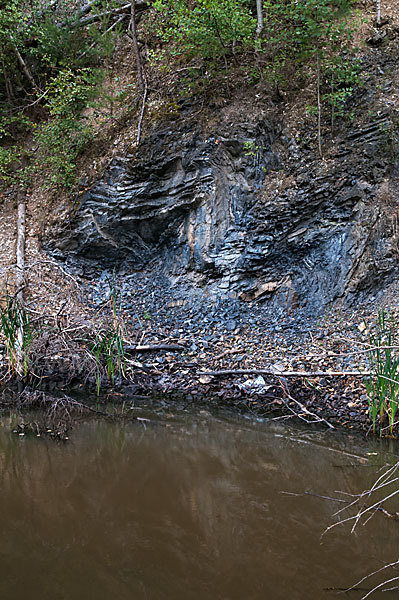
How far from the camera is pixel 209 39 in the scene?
7.25 metres

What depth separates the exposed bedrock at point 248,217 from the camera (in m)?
6.29

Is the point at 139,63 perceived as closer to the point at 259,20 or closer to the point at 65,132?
the point at 65,132

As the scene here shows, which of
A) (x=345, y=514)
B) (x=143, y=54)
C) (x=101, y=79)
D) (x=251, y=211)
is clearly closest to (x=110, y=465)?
(x=345, y=514)

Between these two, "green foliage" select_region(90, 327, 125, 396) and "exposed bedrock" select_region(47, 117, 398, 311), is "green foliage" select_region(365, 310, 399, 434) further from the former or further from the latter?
"green foliage" select_region(90, 327, 125, 396)

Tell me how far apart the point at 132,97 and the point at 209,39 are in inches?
89.3

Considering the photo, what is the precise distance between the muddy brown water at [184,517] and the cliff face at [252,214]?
2.91 m

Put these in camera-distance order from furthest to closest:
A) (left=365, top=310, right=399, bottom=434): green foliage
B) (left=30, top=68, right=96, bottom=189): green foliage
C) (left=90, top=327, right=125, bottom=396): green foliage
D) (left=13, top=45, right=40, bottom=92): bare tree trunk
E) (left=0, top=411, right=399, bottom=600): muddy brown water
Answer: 1. (left=13, top=45, right=40, bottom=92): bare tree trunk
2. (left=30, top=68, right=96, bottom=189): green foliage
3. (left=90, top=327, right=125, bottom=396): green foliage
4. (left=365, top=310, right=399, bottom=434): green foliage
5. (left=0, top=411, right=399, bottom=600): muddy brown water

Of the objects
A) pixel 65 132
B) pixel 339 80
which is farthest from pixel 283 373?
pixel 65 132

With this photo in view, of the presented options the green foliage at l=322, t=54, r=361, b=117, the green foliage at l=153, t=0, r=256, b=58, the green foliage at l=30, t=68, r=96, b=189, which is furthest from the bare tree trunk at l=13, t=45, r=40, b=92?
the green foliage at l=322, t=54, r=361, b=117

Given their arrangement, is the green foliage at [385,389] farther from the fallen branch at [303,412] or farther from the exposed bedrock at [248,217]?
the exposed bedrock at [248,217]

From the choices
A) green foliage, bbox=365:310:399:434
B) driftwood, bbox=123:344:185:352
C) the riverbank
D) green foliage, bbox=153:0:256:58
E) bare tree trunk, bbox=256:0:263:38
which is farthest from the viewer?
bare tree trunk, bbox=256:0:263:38

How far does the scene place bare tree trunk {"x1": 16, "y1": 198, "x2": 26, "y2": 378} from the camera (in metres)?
5.21

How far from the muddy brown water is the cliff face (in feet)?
9.56

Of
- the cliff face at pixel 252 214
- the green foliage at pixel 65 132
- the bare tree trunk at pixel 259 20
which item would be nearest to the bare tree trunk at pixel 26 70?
the green foliage at pixel 65 132
